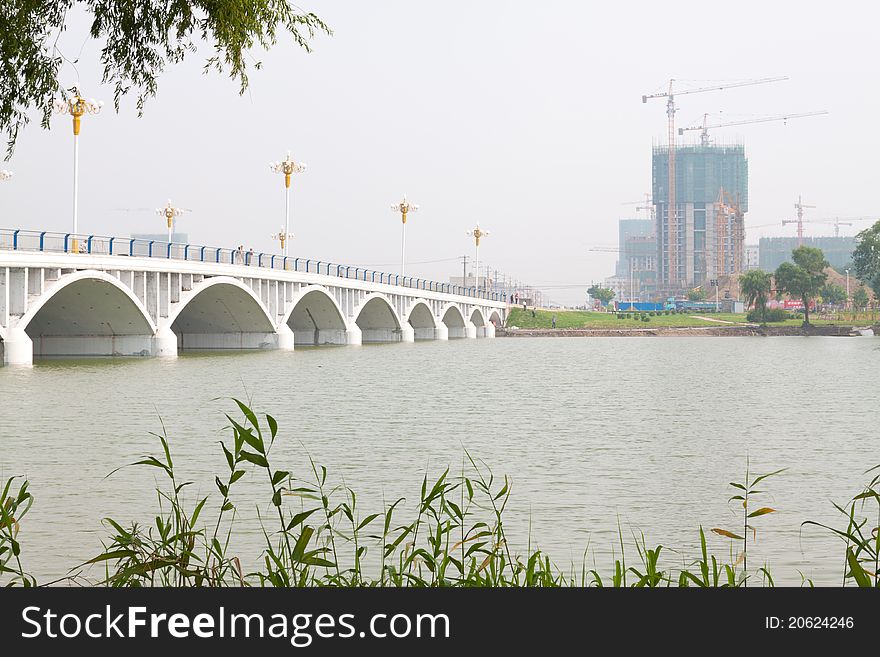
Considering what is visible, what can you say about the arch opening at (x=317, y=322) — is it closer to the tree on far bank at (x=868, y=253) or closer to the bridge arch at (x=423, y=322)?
the bridge arch at (x=423, y=322)

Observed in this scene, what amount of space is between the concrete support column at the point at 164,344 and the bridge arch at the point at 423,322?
45.9 m

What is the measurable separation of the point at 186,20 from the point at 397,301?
76940 mm

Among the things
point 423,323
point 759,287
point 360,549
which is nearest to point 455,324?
point 423,323

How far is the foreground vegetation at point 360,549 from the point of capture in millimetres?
6246

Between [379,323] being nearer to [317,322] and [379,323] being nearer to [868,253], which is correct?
[317,322]

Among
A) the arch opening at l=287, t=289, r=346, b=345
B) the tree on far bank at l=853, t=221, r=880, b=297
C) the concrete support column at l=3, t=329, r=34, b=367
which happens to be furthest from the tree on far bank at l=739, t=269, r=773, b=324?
the concrete support column at l=3, t=329, r=34, b=367

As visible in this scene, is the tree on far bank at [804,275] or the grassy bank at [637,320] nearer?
the tree on far bank at [804,275]

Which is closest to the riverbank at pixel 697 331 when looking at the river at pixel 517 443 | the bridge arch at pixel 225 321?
the bridge arch at pixel 225 321

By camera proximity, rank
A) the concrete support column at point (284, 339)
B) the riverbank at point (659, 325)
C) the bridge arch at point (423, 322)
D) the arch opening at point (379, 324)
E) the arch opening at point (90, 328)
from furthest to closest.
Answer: the riverbank at point (659, 325) < the bridge arch at point (423, 322) < the arch opening at point (379, 324) < the concrete support column at point (284, 339) < the arch opening at point (90, 328)

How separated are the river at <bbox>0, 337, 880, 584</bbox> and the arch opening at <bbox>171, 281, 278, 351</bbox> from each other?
19108 mm

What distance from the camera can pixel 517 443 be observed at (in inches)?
742

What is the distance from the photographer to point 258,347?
6331cm
